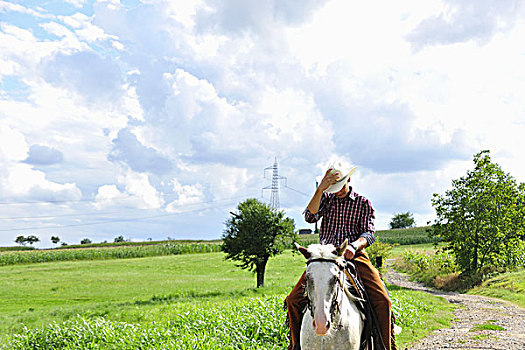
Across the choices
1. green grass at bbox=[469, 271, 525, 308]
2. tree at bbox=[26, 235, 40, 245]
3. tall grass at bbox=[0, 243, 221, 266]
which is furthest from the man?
tree at bbox=[26, 235, 40, 245]

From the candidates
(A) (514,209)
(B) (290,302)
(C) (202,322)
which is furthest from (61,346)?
(A) (514,209)

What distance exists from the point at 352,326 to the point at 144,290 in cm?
2577

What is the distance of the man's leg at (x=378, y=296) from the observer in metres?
5.15

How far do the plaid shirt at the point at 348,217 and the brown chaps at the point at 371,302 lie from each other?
0.35 m

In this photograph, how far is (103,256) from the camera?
56688 mm

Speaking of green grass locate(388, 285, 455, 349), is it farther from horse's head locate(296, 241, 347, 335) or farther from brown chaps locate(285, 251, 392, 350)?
horse's head locate(296, 241, 347, 335)

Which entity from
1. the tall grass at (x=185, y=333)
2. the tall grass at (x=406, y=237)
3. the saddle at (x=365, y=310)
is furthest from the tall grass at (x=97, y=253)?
the saddle at (x=365, y=310)

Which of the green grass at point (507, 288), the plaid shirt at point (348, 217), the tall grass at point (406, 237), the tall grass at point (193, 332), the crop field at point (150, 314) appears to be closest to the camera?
the plaid shirt at point (348, 217)

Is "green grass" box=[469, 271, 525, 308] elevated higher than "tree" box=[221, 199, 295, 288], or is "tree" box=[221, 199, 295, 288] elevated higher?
"tree" box=[221, 199, 295, 288]

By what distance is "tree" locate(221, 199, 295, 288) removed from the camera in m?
25.9

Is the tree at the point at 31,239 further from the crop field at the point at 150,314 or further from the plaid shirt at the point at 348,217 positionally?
the plaid shirt at the point at 348,217

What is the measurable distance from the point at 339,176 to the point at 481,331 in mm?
10850

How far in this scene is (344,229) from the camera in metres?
5.53

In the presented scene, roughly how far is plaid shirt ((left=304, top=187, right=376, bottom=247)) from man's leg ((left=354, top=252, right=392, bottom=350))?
1.10ft
